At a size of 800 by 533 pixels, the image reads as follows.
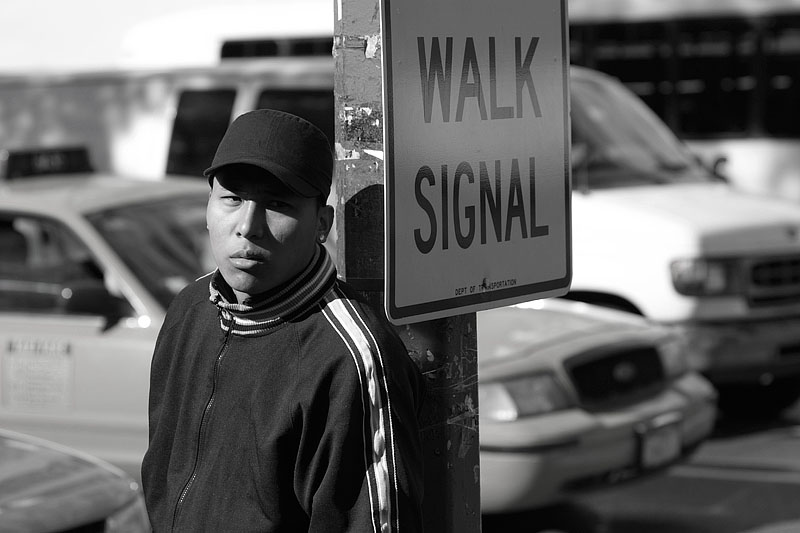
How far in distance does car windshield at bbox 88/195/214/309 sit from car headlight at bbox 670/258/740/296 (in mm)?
2943

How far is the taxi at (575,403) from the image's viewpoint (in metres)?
5.45

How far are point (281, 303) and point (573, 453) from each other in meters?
3.25

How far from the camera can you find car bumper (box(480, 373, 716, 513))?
5422mm

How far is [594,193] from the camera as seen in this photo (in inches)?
344

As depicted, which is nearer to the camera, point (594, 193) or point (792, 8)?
point (594, 193)

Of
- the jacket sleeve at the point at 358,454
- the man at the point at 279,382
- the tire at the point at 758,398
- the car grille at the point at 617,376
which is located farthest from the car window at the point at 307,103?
the jacket sleeve at the point at 358,454

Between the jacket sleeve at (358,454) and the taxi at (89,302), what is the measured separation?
352 cm

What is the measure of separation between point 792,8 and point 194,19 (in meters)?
6.31

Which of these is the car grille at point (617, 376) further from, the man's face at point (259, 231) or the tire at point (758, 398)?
the man's face at point (259, 231)

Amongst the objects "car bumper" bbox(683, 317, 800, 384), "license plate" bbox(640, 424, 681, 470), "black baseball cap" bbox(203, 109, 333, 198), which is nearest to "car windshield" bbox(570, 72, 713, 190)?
"car bumper" bbox(683, 317, 800, 384)

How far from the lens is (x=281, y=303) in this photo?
2.52 meters

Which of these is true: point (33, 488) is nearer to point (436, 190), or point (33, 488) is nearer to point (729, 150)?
point (436, 190)

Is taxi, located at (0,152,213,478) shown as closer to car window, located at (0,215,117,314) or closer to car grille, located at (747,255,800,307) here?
car window, located at (0,215,117,314)

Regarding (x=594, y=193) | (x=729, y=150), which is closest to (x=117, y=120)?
(x=594, y=193)
